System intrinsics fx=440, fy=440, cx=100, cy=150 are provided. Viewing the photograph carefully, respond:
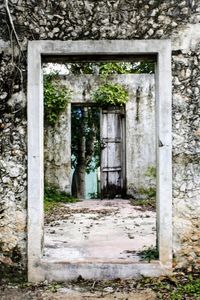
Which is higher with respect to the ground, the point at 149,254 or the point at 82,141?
the point at 82,141

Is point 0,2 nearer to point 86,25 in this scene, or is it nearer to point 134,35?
point 86,25

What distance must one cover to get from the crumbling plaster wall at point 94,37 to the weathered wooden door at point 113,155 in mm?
6197

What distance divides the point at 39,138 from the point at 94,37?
1.13 m

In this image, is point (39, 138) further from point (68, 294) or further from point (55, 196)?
point (55, 196)

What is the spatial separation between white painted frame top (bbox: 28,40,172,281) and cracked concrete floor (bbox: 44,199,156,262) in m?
0.26

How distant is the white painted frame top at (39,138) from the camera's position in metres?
4.28

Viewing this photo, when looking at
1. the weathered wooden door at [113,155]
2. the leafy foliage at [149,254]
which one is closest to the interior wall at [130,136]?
the weathered wooden door at [113,155]

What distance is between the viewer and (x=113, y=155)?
10734 mm

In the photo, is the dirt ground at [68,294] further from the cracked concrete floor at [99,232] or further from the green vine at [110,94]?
the green vine at [110,94]

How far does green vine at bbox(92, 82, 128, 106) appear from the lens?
10031mm

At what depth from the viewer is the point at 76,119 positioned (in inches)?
472

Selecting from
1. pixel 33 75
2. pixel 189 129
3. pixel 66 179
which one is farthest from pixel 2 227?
pixel 66 179

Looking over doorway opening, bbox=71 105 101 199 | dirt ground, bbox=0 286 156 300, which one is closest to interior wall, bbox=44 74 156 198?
doorway opening, bbox=71 105 101 199

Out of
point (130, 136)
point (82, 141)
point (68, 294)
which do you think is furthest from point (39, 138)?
point (82, 141)
